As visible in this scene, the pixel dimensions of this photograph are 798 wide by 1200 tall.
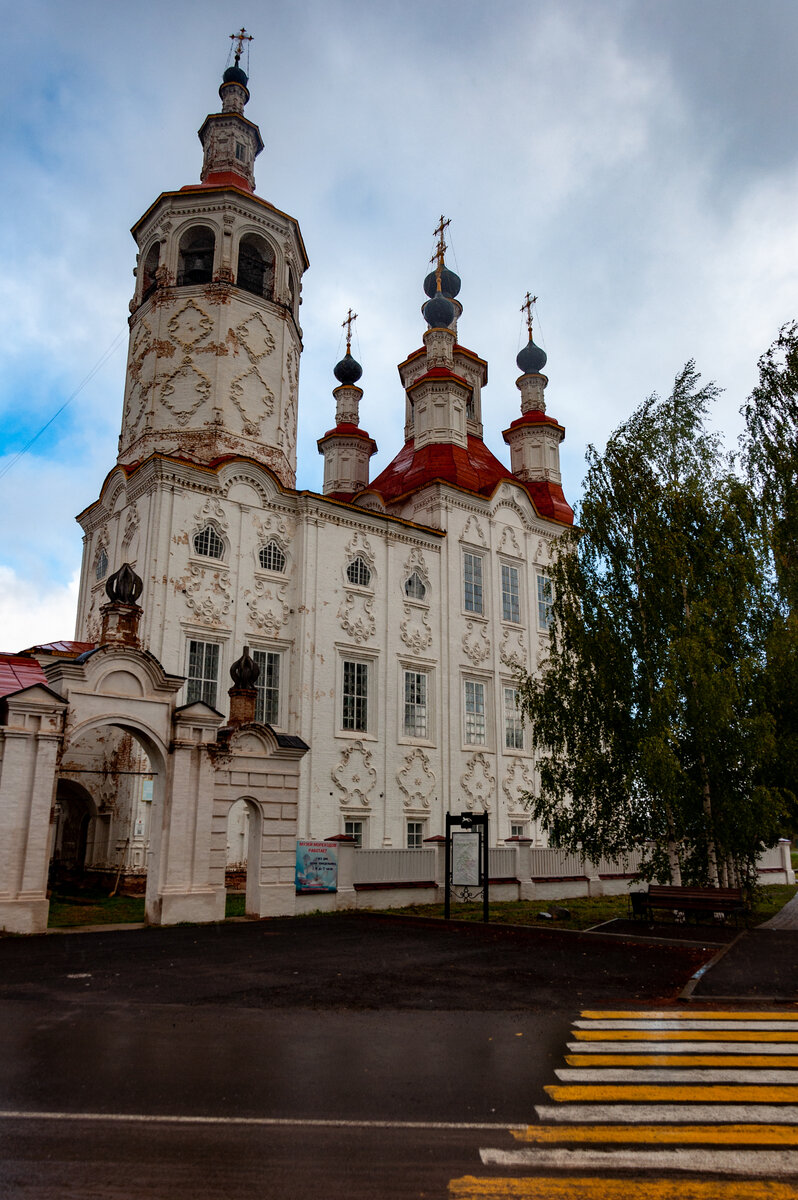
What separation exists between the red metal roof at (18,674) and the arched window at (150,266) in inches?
633

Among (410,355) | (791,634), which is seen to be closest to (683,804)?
(791,634)

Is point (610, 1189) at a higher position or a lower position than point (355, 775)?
lower

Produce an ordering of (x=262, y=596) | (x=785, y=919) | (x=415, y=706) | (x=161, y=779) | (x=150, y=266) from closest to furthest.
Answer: (x=161, y=779), (x=785, y=919), (x=262, y=596), (x=415, y=706), (x=150, y=266)

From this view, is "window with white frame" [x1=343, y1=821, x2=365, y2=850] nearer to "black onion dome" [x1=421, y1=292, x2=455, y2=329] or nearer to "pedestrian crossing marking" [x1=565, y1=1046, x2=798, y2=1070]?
"pedestrian crossing marking" [x1=565, y1=1046, x2=798, y2=1070]

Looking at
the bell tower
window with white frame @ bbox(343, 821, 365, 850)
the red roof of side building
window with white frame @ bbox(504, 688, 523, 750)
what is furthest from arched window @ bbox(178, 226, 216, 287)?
window with white frame @ bbox(343, 821, 365, 850)

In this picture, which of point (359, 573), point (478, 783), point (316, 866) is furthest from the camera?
point (478, 783)

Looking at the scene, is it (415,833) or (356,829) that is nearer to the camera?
(356,829)

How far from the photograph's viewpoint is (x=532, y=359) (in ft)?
129

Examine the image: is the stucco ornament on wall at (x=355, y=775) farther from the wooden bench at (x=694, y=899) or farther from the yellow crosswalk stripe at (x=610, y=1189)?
the yellow crosswalk stripe at (x=610, y=1189)

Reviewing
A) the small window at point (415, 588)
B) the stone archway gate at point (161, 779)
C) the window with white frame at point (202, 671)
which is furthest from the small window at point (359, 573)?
the stone archway gate at point (161, 779)

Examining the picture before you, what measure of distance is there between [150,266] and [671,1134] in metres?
30.3

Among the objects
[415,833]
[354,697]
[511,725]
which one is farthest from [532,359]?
[415,833]

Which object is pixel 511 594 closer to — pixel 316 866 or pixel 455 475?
pixel 455 475

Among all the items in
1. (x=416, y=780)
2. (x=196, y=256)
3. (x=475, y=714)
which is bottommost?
(x=416, y=780)
